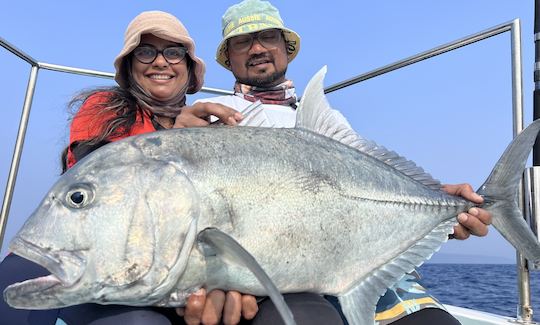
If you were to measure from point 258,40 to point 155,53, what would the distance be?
74cm

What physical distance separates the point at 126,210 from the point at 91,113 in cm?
151

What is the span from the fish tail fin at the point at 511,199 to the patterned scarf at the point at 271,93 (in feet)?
5.01

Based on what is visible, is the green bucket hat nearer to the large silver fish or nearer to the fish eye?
the large silver fish

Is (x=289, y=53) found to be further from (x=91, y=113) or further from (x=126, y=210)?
(x=126, y=210)

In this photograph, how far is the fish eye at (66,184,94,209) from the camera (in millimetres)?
1619

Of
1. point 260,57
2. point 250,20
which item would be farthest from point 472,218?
point 250,20

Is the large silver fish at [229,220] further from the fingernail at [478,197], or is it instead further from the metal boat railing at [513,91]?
the metal boat railing at [513,91]

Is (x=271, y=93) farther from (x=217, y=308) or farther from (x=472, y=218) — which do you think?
(x=217, y=308)

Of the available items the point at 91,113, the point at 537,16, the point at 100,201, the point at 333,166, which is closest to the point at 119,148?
→ the point at 100,201

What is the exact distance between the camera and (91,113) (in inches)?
115

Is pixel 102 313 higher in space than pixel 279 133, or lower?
lower

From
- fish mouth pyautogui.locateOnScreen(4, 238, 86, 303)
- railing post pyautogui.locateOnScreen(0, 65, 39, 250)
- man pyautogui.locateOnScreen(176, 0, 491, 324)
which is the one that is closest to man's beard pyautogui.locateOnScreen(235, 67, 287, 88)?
man pyautogui.locateOnScreen(176, 0, 491, 324)

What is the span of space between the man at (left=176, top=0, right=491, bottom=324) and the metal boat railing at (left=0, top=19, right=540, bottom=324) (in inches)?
22.9

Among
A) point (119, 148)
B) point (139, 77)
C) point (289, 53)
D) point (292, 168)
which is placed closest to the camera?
point (119, 148)
